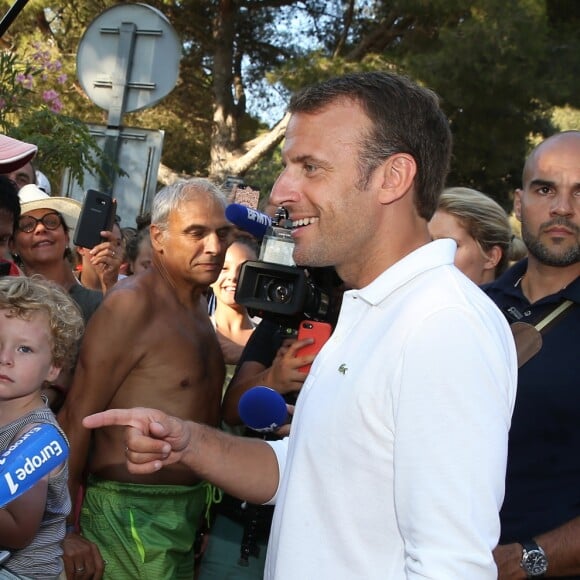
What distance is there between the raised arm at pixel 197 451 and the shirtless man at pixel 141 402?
1211mm

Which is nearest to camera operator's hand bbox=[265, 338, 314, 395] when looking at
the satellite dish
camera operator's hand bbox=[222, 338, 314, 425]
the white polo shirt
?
camera operator's hand bbox=[222, 338, 314, 425]

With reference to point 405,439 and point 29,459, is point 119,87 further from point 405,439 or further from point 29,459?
point 405,439

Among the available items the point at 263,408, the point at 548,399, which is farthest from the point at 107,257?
the point at 548,399

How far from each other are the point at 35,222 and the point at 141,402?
1.37 metres

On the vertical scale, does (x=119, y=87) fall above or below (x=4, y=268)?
above

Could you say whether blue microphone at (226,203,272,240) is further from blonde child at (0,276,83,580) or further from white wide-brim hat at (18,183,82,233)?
white wide-brim hat at (18,183,82,233)

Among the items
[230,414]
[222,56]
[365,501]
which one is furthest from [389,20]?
[365,501]

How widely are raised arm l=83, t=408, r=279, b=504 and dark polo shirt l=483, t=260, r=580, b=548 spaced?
873mm

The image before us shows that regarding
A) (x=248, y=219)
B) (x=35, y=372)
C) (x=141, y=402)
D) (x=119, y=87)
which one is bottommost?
(x=141, y=402)

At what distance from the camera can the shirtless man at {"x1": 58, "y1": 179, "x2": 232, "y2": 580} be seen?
316cm

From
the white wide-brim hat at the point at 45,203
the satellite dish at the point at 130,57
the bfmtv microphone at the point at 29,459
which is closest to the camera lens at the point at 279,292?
the bfmtv microphone at the point at 29,459

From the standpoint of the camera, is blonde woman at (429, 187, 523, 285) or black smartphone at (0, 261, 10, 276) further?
blonde woman at (429, 187, 523, 285)

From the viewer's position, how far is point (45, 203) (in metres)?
4.31

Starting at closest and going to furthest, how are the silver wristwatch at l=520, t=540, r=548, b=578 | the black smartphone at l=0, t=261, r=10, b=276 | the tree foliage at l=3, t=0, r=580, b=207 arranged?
the silver wristwatch at l=520, t=540, r=548, b=578 → the black smartphone at l=0, t=261, r=10, b=276 → the tree foliage at l=3, t=0, r=580, b=207
